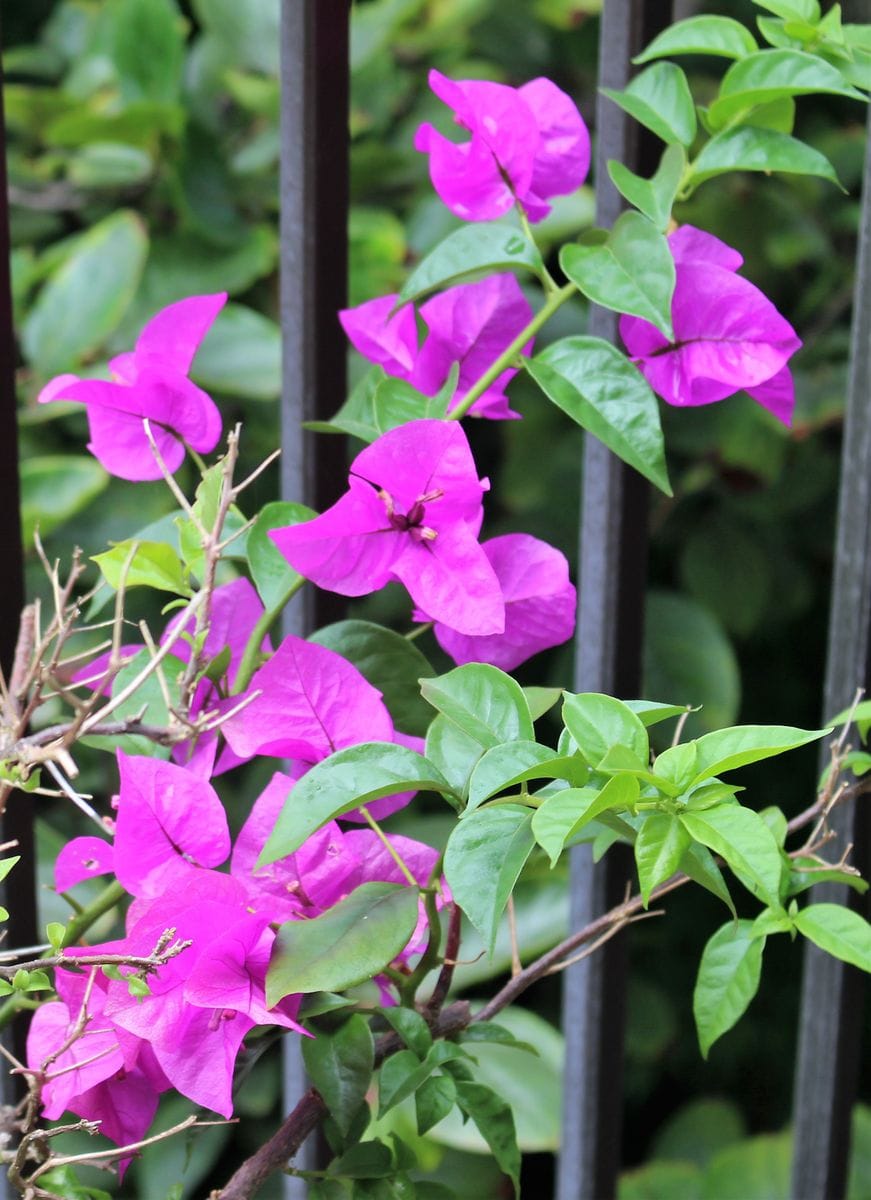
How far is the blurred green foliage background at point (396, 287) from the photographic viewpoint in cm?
102

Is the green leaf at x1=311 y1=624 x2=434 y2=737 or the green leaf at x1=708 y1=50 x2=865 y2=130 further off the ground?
the green leaf at x1=708 y1=50 x2=865 y2=130

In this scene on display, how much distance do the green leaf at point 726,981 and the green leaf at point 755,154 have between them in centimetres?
26

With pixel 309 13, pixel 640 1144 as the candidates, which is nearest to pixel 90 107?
pixel 309 13

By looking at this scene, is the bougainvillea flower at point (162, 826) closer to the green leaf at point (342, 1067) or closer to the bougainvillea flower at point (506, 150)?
the green leaf at point (342, 1067)

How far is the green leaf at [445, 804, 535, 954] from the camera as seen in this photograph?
1.15 ft

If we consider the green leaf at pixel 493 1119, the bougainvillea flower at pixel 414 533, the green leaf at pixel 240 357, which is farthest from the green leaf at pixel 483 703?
the green leaf at pixel 240 357

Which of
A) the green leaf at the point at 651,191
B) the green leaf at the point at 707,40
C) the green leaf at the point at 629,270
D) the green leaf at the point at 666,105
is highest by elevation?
the green leaf at the point at 707,40

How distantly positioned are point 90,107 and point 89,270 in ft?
0.77

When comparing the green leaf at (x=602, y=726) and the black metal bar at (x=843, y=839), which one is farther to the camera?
the black metal bar at (x=843, y=839)

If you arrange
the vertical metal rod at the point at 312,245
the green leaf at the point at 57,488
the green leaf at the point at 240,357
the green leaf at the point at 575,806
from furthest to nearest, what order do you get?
the green leaf at the point at 240,357 < the green leaf at the point at 57,488 < the vertical metal rod at the point at 312,245 < the green leaf at the point at 575,806

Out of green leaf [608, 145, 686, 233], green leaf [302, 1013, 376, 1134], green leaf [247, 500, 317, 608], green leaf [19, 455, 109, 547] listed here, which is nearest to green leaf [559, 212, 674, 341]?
green leaf [608, 145, 686, 233]

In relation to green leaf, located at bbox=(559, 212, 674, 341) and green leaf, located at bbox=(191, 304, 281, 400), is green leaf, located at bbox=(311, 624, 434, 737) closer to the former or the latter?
green leaf, located at bbox=(559, 212, 674, 341)

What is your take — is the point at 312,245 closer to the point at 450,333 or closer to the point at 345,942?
the point at 450,333

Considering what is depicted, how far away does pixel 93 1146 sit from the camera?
3.07ft
